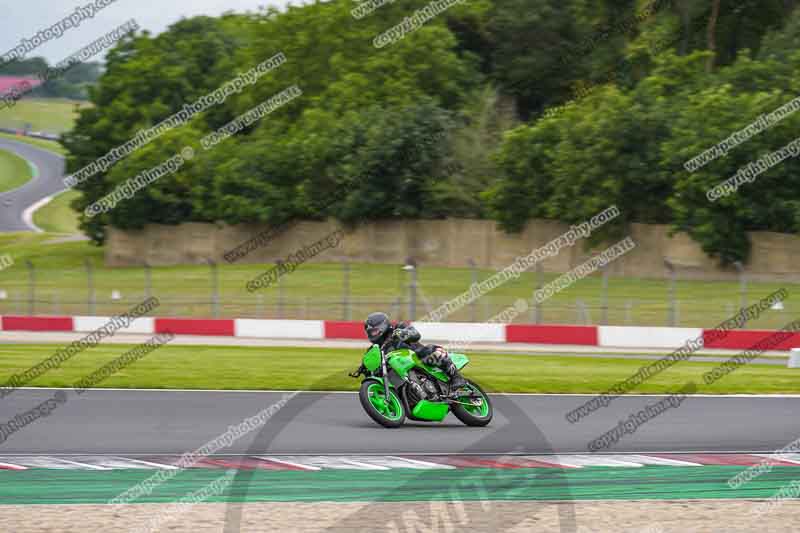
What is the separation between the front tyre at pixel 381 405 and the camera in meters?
13.7

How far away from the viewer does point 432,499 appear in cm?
972

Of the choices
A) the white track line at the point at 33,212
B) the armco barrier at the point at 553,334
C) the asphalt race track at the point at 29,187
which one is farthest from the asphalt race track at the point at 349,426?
the asphalt race track at the point at 29,187

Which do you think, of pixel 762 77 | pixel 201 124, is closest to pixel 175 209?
pixel 201 124

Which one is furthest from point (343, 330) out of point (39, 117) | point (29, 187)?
point (39, 117)

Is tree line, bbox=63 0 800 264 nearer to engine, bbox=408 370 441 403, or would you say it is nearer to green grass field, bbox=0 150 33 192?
engine, bbox=408 370 441 403

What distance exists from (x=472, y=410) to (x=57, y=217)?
70788 mm

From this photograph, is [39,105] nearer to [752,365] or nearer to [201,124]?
[201,124]

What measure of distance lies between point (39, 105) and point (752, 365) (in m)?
132

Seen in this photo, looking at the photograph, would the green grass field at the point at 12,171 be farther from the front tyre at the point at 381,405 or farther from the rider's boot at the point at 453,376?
the rider's boot at the point at 453,376

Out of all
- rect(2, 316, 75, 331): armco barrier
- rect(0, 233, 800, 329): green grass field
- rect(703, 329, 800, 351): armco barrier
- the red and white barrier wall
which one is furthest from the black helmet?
rect(2, 316, 75, 331): armco barrier

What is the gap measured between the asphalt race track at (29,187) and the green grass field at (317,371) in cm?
5257

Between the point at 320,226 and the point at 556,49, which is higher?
the point at 556,49

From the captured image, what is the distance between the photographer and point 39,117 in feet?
449

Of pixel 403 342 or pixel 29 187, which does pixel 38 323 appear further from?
pixel 29 187
